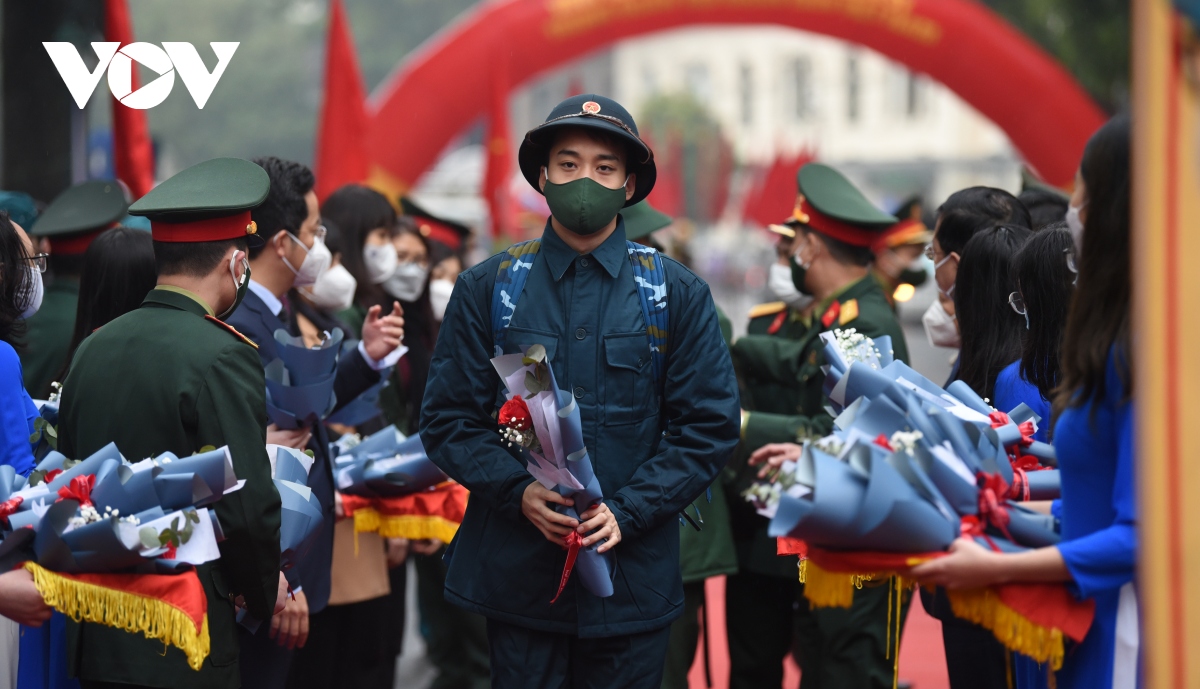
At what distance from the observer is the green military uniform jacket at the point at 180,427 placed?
3166 millimetres

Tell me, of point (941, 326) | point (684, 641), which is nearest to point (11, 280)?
point (684, 641)

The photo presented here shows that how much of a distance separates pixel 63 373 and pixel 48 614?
4.34 feet

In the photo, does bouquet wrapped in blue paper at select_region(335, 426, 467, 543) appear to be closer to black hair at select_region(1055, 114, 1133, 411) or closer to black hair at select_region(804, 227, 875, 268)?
black hair at select_region(804, 227, 875, 268)

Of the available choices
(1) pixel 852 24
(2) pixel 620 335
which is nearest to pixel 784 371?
(2) pixel 620 335

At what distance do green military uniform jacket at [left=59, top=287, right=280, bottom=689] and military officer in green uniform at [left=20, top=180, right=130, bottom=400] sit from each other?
6.50 ft

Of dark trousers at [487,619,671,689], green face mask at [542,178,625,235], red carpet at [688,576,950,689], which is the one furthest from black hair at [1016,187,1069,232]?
dark trousers at [487,619,671,689]

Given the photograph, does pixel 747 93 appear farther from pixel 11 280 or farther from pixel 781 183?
pixel 11 280

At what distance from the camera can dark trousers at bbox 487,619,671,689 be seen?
3400mm

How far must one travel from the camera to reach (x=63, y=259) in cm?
549

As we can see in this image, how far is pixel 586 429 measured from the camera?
3.41 meters

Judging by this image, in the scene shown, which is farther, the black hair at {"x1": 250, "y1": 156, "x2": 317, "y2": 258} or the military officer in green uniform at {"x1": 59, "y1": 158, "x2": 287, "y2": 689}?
the black hair at {"x1": 250, "y1": 156, "x2": 317, "y2": 258}

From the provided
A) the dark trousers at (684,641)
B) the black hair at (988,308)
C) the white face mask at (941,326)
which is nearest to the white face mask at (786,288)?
the white face mask at (941,326)

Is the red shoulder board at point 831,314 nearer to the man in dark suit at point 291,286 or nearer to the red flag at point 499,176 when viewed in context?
the man in dark suit at point 291,286

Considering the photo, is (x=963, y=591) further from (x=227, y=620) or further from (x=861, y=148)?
(x=861, y=148)
